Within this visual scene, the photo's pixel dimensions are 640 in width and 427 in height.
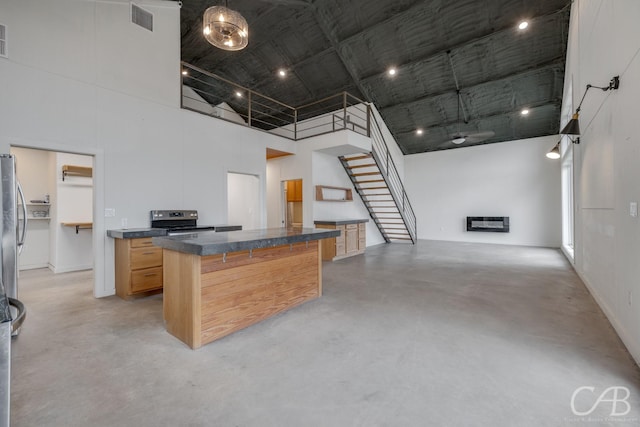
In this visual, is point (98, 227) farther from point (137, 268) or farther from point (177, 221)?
point (177, 221)

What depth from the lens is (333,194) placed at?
8.22m

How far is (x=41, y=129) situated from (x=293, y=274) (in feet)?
12.6

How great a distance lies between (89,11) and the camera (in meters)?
4.12

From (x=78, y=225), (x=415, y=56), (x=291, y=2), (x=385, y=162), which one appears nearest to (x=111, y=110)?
(x=78, y=225)

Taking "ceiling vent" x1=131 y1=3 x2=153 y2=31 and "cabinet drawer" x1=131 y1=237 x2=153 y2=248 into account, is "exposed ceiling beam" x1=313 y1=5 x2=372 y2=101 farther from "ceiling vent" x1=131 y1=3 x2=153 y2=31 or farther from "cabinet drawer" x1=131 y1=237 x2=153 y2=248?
"cabinet drawer" x1=131 y1=237 x2=153 y2=248

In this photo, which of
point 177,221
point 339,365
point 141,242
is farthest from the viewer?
point 177,221

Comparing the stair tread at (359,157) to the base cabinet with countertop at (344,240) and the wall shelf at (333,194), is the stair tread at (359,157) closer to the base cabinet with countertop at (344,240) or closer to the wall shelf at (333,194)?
the wall shelf at (333,194)

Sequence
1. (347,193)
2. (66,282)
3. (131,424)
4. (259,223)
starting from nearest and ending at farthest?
(131,424) < (66,282) < (259,223) < (347,193)

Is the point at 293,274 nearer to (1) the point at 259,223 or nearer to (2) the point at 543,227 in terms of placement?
(1) the point at 259,223

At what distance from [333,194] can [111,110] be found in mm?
5440

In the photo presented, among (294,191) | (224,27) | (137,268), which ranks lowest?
(137,268)

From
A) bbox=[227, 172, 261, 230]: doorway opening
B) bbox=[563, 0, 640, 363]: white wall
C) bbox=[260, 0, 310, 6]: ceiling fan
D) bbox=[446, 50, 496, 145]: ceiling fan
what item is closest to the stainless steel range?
bbox=[227, 172, 261, 230]: doorway opening

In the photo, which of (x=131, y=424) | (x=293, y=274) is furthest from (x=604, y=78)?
(x=131, y=424)

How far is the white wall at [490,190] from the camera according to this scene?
902 centimetres
